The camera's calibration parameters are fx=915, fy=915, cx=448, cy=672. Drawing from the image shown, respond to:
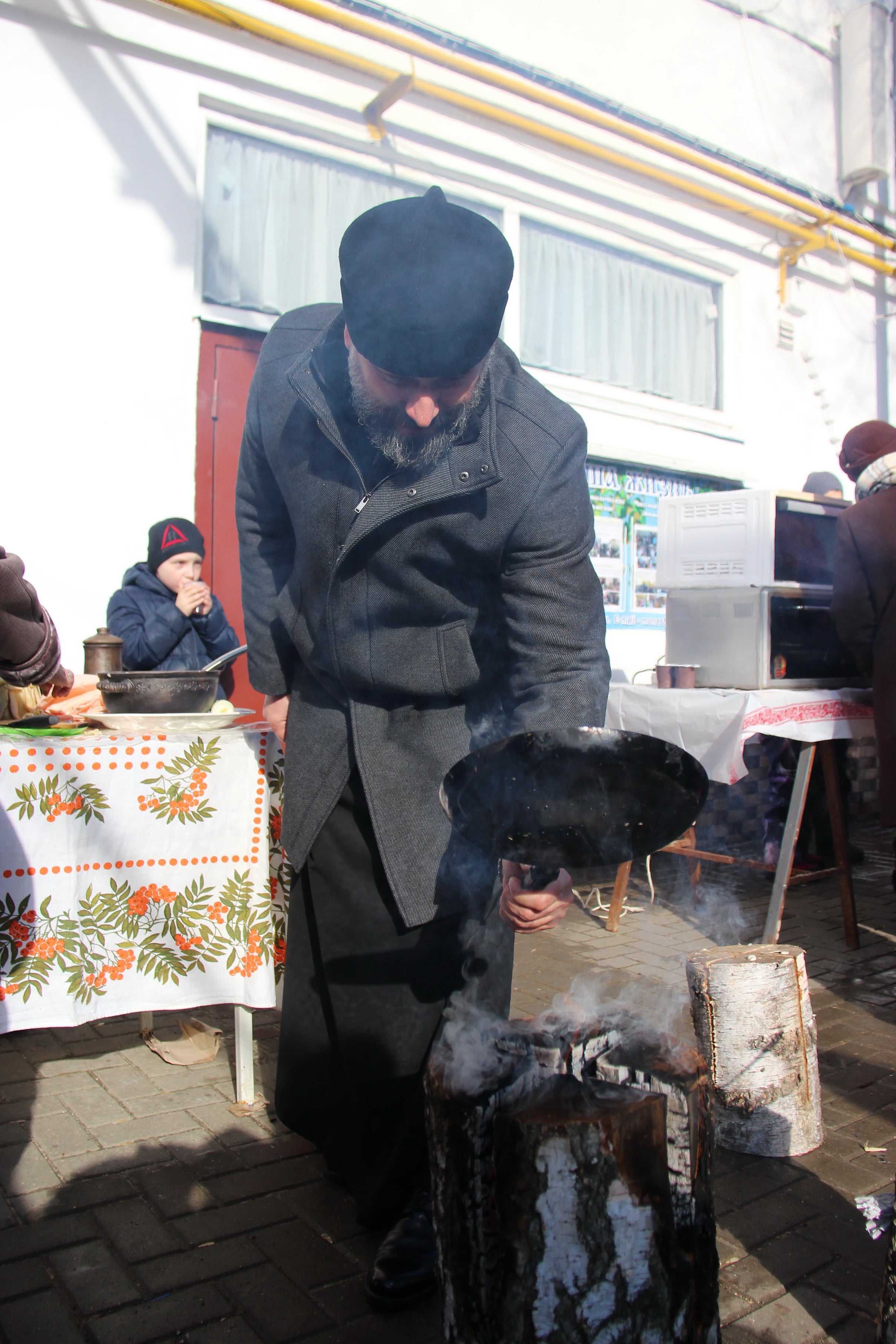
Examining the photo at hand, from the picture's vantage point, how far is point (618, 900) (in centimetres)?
466

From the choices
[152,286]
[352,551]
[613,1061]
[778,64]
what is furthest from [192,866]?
[778,64]

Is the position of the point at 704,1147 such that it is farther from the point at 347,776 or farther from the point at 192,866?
the point at 192,866

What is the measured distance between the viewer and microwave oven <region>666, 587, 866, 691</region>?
14.4 ft

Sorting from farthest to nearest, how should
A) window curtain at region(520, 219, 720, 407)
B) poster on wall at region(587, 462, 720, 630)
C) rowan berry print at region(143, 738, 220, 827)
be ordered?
poster on wall at region(587, 462, 720, 630), window curtain at region(520, 219, 720, 407), rowan berry print at region(143, 738, 220, 827)

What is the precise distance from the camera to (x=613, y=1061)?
62.6 inches

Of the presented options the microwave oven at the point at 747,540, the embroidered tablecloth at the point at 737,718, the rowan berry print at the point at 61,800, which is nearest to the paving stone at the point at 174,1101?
the rowan berry print at the point at 61,800

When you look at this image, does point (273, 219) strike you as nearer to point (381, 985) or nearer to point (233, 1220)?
point (381, 985)

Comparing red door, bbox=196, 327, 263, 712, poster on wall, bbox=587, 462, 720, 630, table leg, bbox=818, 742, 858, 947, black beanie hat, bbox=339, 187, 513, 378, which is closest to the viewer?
black beanie hat, bbox=339, 187, 513, 378

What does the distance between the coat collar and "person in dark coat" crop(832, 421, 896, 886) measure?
2.95 meters

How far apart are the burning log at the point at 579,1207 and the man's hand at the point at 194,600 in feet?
11.5

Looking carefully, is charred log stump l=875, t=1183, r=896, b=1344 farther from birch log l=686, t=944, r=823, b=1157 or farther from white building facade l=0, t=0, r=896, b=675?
white building facade l=0, t=0, r=896, b=675

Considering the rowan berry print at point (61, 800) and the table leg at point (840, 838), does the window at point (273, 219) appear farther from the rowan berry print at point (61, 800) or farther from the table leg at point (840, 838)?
the rowan berry print at point (61, 800)

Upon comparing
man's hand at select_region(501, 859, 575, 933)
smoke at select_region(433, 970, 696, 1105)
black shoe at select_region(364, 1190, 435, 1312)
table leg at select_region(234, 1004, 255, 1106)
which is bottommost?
black shoe at select_region(364, 1190, 435, 1312)

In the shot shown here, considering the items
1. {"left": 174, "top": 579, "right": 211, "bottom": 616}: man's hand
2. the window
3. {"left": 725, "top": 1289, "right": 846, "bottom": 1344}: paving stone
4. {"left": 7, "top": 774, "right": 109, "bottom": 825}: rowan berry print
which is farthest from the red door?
{"left": 725, "top": 1289, "right": 846, "bottom": 1344}: paving stone
